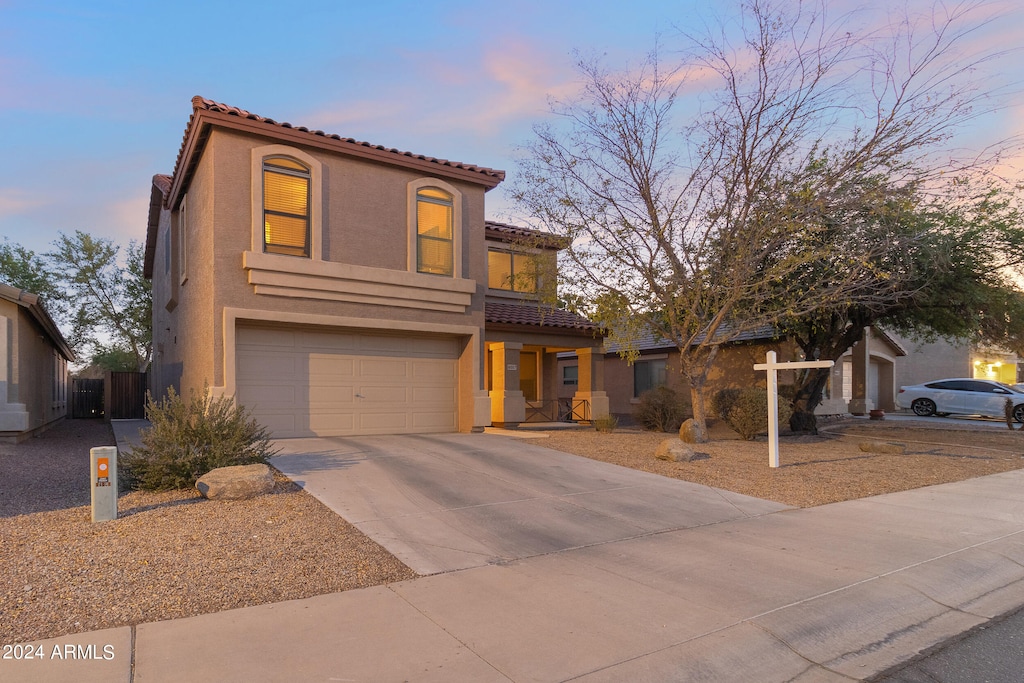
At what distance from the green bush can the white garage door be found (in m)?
3.50

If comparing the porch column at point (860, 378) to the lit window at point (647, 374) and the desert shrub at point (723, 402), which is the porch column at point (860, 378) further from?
the desert shrub at point (723, 402)

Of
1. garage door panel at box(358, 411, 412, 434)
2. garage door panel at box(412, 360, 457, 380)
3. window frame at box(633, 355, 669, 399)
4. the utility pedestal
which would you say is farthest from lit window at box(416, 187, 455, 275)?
window frame at box(633, 355, 669, 399)

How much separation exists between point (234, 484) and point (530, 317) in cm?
1137

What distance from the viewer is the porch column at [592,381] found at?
1873cm

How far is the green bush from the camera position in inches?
314

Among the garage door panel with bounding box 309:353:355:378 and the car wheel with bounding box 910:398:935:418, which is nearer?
the garage door panel with bounding box 309:353:355:378

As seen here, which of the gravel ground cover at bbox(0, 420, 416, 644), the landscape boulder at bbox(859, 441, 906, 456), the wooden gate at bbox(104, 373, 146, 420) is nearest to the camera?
the gravel ground cover at bbox(0, 420, 416, 644)

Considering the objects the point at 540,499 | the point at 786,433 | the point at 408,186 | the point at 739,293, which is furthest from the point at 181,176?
the point at 786,433

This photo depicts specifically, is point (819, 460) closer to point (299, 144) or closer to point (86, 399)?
point (299, 144)

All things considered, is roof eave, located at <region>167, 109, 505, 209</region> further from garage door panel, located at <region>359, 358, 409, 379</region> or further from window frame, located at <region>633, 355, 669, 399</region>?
window frame, located at <region>633, 355, 669, 399</region>

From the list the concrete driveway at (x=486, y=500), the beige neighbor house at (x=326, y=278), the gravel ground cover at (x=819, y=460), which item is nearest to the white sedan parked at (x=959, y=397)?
the gravel ground cover at (x=819, y=460)

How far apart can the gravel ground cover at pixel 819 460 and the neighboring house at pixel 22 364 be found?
381 inches

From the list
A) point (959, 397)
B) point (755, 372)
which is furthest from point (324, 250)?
point (959, 397)

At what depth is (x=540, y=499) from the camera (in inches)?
329
